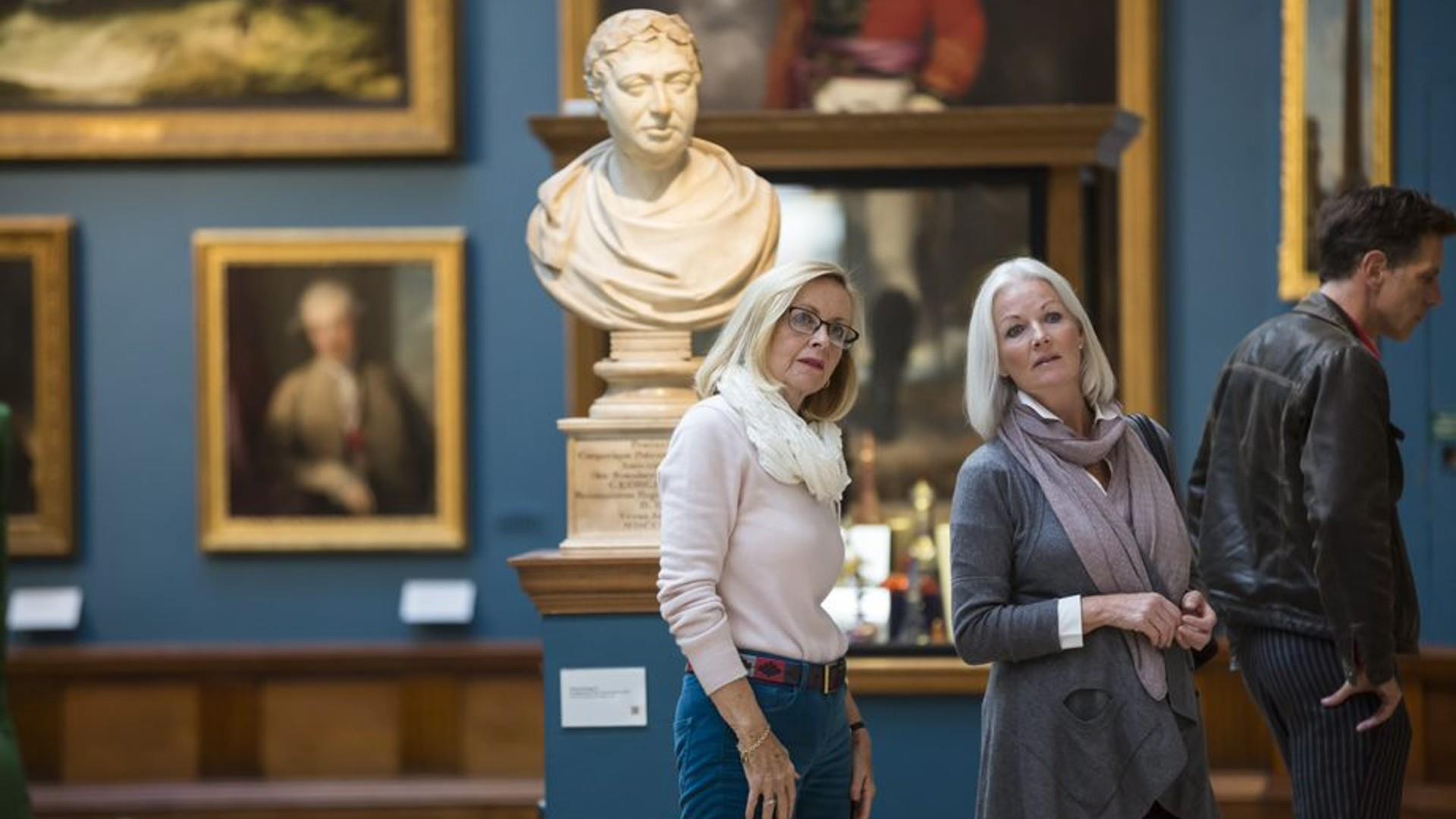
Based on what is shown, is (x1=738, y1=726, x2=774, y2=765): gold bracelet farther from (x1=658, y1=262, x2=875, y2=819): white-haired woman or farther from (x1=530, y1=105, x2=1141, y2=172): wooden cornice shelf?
(x1=530, y1=105, x2=1141, y2=172): wooden cornice shelf

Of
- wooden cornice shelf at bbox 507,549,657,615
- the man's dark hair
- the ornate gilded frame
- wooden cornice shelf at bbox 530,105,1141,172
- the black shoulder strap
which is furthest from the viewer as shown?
the ornate gilded frame

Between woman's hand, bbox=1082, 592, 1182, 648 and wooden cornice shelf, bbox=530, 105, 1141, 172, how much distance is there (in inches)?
150

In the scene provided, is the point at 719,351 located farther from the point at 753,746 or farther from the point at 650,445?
the point at 650,445

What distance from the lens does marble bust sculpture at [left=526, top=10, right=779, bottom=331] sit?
5828 millimetres

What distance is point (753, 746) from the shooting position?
3.80 metres

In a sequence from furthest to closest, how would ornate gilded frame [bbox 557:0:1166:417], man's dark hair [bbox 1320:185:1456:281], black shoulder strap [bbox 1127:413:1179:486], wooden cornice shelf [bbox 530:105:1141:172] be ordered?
ornate gilded frame [bbox 557:0:1166:417]
wooden cornice shelf [bbox 530:105:1141:172]
man's dark hair [bbox 1320:185:1456:281]
black shoulder strap [bbox 1127:413:1179:486]

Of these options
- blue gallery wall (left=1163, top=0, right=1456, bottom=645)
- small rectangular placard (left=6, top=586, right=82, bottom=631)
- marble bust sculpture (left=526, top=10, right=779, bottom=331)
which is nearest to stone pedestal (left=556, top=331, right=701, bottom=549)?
marble bust sculpture (left=526, top=10, right=779, bottom=331)

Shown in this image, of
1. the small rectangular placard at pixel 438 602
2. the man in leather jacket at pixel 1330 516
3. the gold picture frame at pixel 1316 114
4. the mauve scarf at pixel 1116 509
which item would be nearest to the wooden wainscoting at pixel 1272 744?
the gold picture frame at pixel 1316 114

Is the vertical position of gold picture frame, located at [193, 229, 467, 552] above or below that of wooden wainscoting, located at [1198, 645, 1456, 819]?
above

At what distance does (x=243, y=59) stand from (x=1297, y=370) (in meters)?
5.77

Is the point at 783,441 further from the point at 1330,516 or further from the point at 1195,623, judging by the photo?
the point at 1330,516

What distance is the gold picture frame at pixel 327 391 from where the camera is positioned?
9148 millimetres

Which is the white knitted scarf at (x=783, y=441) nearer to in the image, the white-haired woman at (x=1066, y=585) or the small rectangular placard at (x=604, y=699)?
the white-haired woman at (x=1066, y=585)

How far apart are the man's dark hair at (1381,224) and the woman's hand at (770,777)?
1.88m
